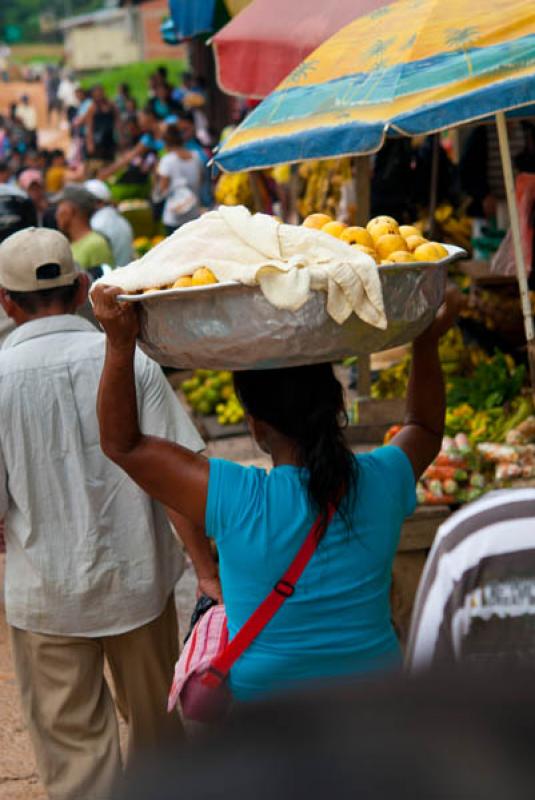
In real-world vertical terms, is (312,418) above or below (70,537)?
above

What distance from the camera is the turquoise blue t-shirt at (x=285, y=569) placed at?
8.42ft

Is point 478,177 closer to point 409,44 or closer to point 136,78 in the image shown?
point 409,44

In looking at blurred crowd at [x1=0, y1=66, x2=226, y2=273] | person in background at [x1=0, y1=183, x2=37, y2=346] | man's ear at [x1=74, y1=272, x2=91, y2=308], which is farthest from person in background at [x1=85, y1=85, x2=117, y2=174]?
man's ear at [x1=74, y1=272, x2=91, y2=308]

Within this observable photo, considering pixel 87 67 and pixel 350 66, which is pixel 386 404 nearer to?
pixel 350 66

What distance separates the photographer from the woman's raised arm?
260cm

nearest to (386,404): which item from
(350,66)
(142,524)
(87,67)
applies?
(350,66)

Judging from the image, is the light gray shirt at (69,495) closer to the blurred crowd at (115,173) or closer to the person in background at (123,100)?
the blurred crowd at (115,173)

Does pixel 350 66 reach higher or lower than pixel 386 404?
higher

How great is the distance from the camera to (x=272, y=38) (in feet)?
22.0

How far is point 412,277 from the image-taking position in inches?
108

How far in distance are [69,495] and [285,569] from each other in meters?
1.15

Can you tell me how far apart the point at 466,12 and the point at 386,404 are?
3.21m

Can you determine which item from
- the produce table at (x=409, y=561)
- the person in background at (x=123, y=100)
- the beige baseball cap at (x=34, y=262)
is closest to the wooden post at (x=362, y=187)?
the produce table at (x=409, y=561)

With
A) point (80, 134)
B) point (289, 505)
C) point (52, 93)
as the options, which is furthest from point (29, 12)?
point (289, 505)
